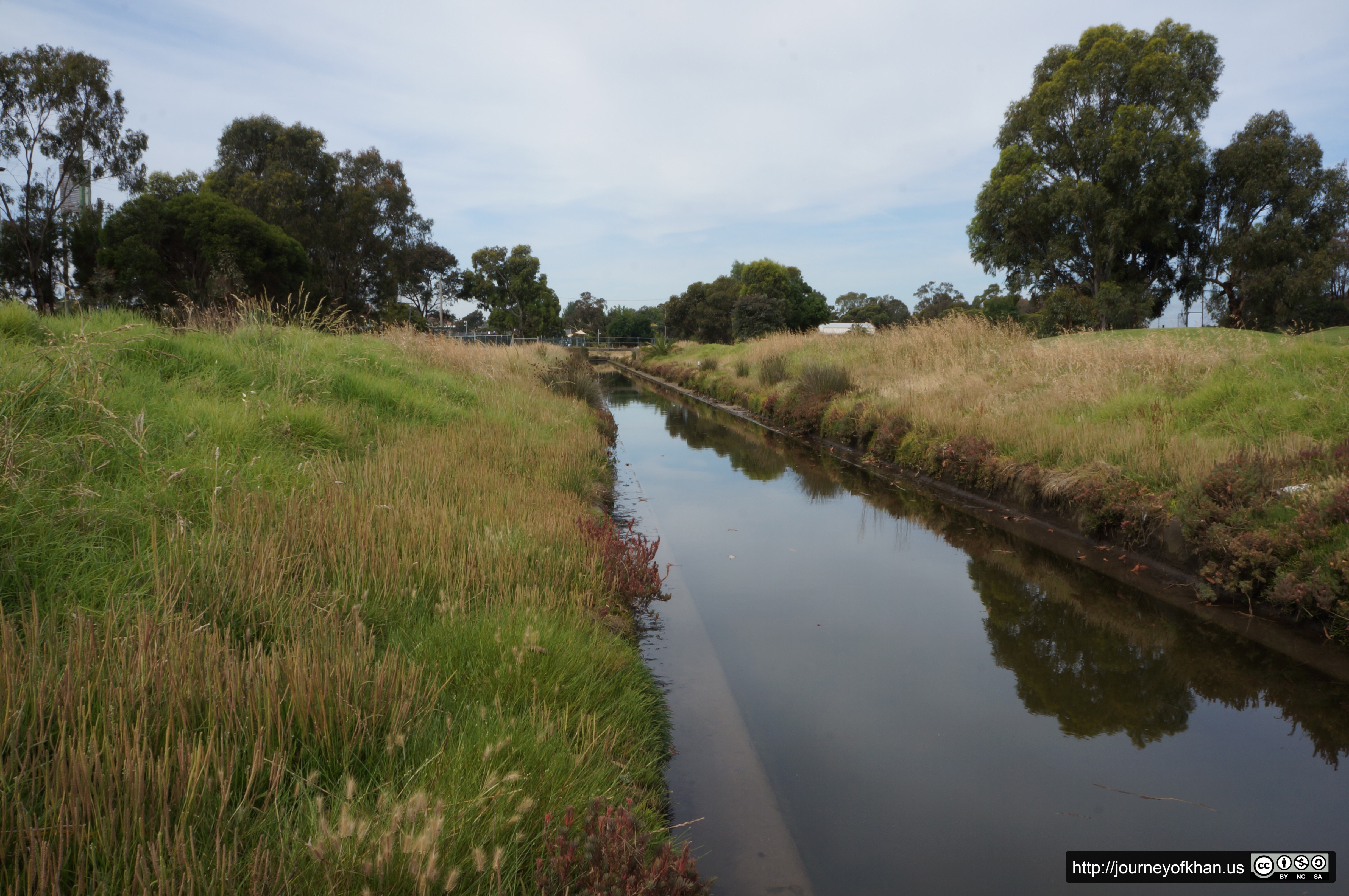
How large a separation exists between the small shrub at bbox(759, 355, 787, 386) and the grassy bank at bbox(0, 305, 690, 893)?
17.2 meters

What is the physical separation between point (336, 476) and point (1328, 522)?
7287mm

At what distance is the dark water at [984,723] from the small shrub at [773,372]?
15.1m

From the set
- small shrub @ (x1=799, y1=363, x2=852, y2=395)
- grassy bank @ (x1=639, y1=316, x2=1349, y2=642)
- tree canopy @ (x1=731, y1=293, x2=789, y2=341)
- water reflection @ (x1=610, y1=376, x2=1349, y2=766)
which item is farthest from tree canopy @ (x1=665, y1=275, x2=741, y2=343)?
water reflection @ (x1=610, y1=376, x2=1349, y2=766)

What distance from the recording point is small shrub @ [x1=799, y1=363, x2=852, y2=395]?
676 inches

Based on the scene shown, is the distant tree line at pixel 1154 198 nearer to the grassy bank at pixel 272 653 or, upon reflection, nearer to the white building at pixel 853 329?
the white building at pixel 853 329

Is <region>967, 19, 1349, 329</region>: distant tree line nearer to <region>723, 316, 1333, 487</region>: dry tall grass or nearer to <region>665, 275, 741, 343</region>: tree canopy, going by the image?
<region>723, 316, 1333, 487</region>: dry tall grass

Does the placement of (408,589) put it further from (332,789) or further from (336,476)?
(336,476)

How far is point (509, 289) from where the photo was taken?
73.5 m

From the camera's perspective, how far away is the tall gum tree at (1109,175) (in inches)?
1134

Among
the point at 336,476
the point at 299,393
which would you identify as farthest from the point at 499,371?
the point at 336,476

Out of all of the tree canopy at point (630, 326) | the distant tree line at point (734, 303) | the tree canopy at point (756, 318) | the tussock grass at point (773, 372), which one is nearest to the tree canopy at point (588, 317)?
the tree canopy at point (630, 326)

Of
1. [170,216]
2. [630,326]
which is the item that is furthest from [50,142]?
[630,326]

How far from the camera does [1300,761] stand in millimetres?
3648

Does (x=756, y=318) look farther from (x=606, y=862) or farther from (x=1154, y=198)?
(x=606, y=862)
